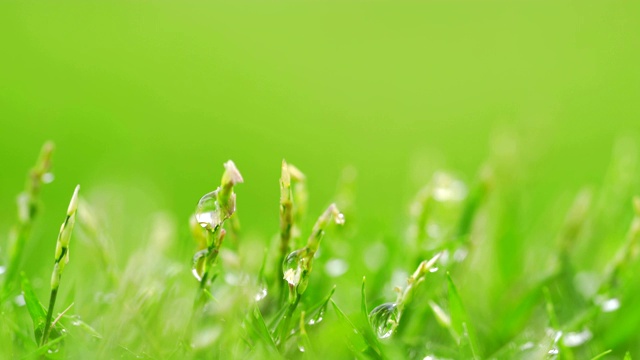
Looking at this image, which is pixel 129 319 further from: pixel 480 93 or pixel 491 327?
pixel 480 93

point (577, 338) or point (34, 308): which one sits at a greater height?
point (34, 308)

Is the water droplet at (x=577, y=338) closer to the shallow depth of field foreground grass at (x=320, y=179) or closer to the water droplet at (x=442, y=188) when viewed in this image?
the shallow depth of field foreground grass at (x=320, y=179)

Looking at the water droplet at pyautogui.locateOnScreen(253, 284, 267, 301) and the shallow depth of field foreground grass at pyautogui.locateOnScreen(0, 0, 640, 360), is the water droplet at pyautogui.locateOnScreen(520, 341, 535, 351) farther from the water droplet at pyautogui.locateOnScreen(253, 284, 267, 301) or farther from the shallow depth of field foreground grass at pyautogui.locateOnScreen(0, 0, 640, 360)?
the water droplet at pyautogui.locateOnScreen(253, 284, 267, 301)

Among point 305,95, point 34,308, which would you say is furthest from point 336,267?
point 305,95

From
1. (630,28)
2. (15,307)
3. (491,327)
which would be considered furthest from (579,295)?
(630,28)

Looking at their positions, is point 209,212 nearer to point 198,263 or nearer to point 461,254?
point 198,263

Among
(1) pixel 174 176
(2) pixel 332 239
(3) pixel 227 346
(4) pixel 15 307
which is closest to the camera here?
(3) pixel 227 346
